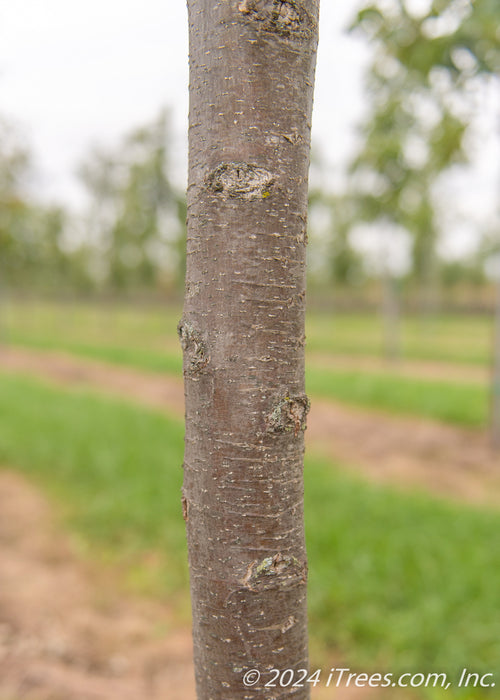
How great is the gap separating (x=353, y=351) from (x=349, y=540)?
554 inches

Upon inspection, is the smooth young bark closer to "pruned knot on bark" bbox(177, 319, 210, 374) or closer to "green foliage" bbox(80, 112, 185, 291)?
→ "pruned knot on bark" bbox(177, 319, 210, 374)

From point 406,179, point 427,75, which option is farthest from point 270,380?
point 406,179

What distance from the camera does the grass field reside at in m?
9.11

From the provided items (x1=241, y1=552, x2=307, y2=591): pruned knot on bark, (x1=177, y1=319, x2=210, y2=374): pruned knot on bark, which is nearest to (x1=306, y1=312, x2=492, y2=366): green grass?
(x1=241, y1=552, x2=307, y2=591): pruned knot on bark

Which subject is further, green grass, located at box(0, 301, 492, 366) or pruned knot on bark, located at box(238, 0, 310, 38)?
green grass, located at box(0, 301, 492, 366)

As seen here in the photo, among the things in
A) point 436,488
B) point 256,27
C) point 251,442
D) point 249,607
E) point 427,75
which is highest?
point 427,75

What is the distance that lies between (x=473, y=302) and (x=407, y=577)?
1645 inches

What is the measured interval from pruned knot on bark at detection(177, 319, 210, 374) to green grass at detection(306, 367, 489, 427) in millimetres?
7792

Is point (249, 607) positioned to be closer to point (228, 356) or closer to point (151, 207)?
point (228, 356)

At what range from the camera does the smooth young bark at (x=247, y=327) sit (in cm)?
88

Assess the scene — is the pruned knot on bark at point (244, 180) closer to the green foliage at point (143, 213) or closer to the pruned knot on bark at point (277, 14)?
the pruned knot on bark at point (277, 14)

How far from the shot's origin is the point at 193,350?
94 cm

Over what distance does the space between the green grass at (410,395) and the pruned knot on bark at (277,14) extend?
310 inches

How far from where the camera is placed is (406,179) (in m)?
12.0
